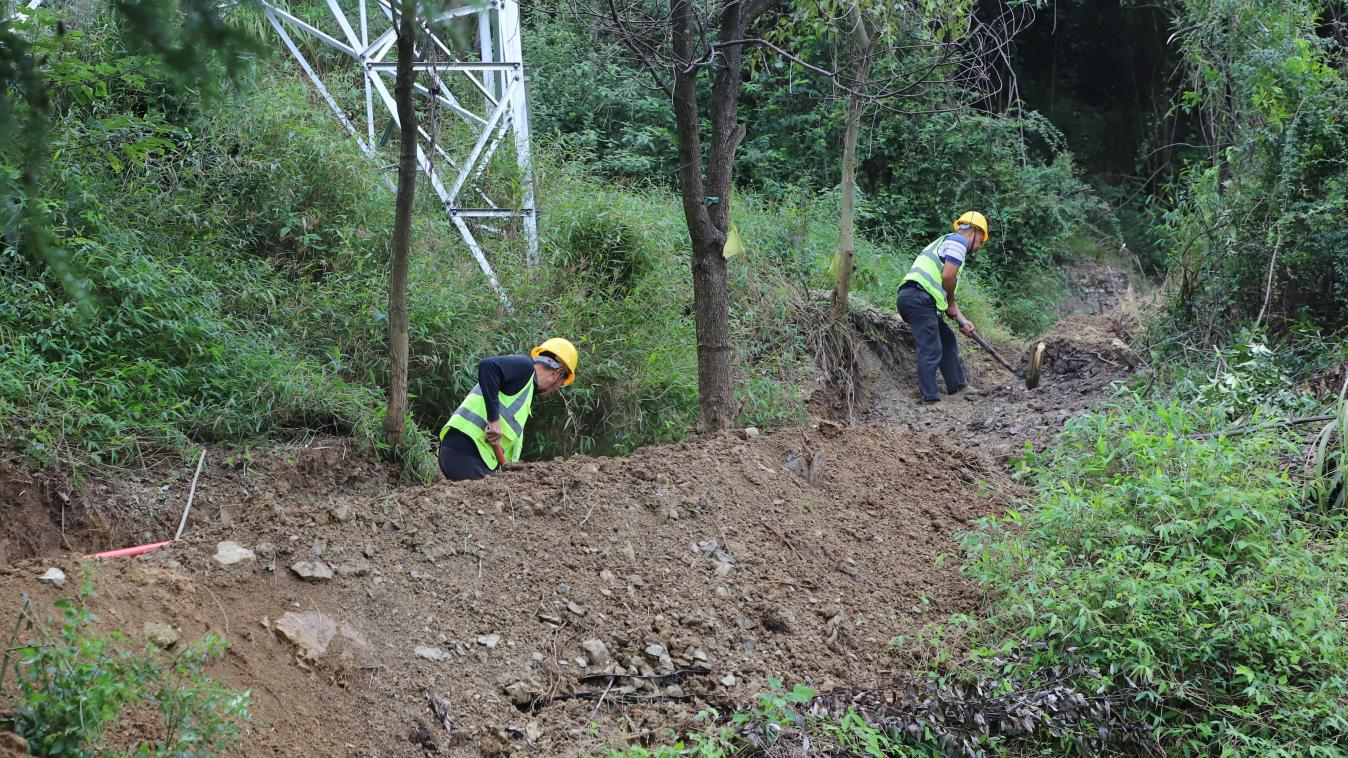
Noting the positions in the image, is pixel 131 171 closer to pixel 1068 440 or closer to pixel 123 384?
pixel 123 384

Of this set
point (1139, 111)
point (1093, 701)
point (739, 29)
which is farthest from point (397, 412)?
point (1139, 111)

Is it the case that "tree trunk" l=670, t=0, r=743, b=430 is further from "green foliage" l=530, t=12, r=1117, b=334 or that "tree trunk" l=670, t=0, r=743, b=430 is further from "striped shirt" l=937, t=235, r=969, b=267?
"green foliage" l=530, t=12, r=1117, b=334

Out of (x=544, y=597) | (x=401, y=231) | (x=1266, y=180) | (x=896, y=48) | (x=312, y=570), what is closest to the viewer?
(x=312, y=570)

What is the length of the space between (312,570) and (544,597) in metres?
0.86

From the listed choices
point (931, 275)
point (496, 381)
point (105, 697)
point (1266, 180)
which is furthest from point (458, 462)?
point (1266, 180)

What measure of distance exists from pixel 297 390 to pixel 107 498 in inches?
48.0

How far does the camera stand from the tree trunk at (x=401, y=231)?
13.9 feet

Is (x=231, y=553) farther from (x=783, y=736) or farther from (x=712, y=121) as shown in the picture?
(x=712, y=121)

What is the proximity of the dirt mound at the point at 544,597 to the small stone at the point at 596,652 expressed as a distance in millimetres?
10

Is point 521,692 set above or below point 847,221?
below

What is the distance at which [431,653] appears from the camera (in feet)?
11.8

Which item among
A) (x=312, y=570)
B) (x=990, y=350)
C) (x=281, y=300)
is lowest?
(x=990, y=350)

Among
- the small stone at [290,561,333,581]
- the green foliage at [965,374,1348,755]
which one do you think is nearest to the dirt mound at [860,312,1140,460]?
the green foliage at [965,374,1348,755]

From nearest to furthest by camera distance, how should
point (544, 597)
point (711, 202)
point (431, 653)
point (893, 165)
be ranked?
1. point (431, 653)
2. point (544, 597)
3. point (711, 202)
4. point (893, 165)
